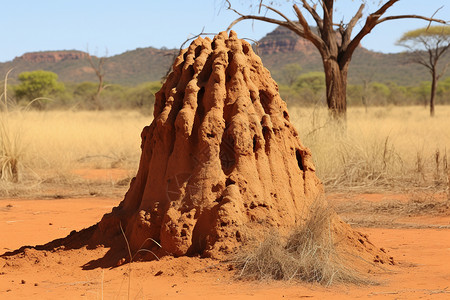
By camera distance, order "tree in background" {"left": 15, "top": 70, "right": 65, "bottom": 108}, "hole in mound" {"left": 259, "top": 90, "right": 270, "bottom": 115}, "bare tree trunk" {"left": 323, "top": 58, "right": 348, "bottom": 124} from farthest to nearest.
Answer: "tree in background" {"left": 15, "top": 70, "right": 65, "bottom": 108}, "bare tree trunk" {"left": 323, "top": 58, "right": 348, "bottom": 124}, "hole in mound" {"left": 259, "top": 90, "right": 270, "bottom": 115}

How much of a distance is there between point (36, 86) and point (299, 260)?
37892 millimetres

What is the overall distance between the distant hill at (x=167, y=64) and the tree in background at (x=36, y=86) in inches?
766

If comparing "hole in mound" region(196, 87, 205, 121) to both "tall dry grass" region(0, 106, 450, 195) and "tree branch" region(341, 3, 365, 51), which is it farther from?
"tree branch" region(341, 3, 365, 51)

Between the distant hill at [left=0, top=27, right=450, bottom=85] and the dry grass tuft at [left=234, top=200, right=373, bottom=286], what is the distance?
5257 centimetres

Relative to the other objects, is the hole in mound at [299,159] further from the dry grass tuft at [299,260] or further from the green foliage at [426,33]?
the green foliage at [426,33]

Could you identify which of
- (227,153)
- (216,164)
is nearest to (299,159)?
(227,153)

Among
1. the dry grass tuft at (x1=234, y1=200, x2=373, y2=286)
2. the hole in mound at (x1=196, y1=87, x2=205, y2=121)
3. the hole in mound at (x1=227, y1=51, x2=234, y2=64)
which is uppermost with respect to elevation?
the hole in mound at (x1=227, y1=51, x2=234, y2=64)

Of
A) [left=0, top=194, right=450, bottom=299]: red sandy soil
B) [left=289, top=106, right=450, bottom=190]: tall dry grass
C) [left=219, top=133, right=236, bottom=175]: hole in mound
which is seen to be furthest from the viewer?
[left=289, top=106, right=450, bottom=190]: tall dry grass

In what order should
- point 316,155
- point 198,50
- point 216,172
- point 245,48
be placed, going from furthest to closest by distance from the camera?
point 316,155 → point 198,50 → point 245,48 → point 216,172

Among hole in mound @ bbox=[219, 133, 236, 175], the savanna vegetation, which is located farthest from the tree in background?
hole in mound @ bbox=[219, 133, 236, 175]

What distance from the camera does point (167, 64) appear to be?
6244 centimetres

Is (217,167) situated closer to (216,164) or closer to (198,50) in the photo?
(216,164)

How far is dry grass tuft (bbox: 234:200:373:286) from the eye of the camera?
11.4ft

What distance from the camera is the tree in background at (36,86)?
124 ft
